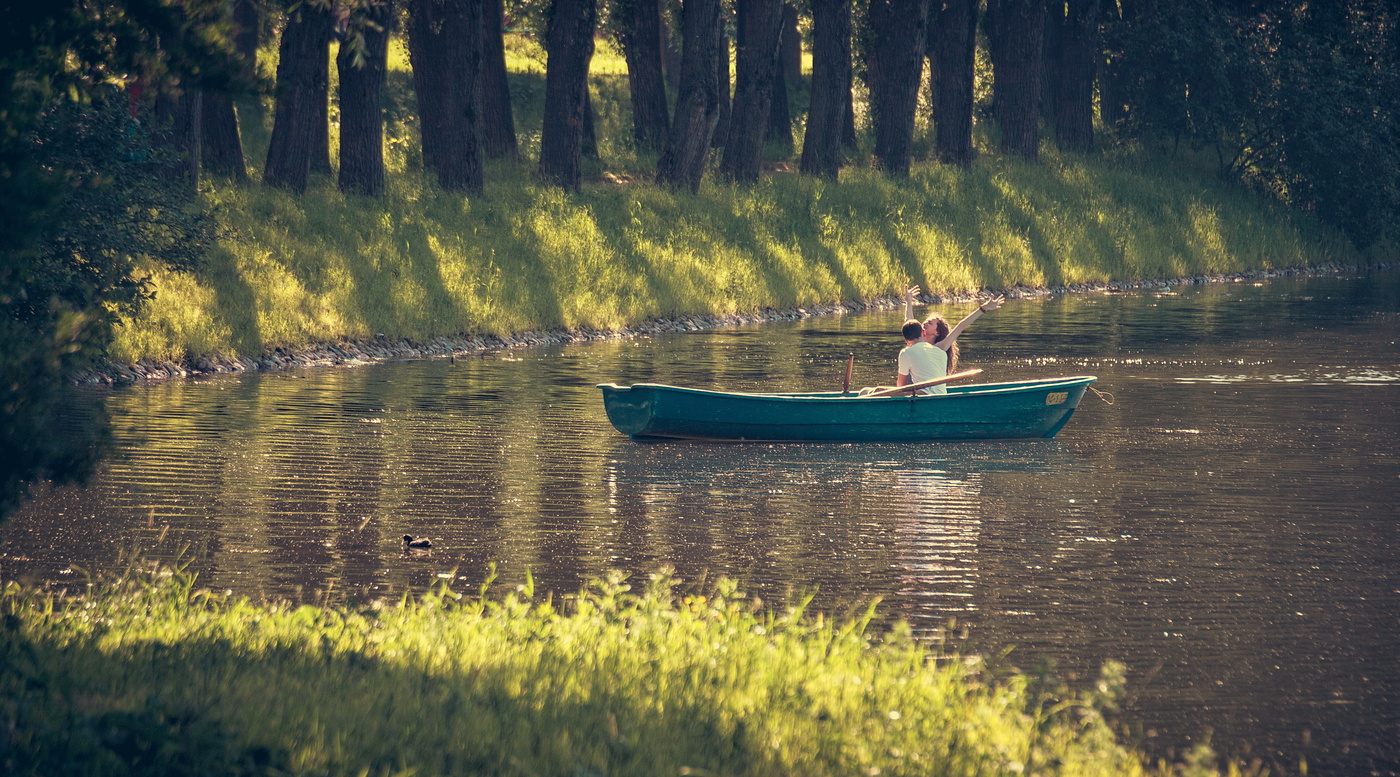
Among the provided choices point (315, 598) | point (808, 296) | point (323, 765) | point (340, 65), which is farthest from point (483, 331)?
point (323, 765)

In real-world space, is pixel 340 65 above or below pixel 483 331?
above

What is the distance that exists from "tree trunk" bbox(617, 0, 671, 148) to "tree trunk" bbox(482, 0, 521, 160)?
3343mm

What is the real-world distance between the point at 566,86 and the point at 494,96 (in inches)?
168

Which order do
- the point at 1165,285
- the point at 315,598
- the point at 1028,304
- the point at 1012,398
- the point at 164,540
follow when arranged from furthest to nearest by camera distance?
1. the point at 1165,285
2. the point at 1028,304
3. the point at 1012,398
4. the point at 164,540
5. the point at 315,598

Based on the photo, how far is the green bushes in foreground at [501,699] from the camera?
6020 millimetres

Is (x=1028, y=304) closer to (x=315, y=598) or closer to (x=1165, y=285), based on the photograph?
(x=1165, y=285)

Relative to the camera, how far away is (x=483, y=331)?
2553 cm

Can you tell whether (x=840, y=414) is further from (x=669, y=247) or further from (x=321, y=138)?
(x=321, y=138)

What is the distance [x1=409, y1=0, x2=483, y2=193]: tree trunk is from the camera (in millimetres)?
28641

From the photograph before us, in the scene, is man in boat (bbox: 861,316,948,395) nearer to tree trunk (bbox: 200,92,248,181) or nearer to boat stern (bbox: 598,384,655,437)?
boat stern (bbox: 598,384,655,437)

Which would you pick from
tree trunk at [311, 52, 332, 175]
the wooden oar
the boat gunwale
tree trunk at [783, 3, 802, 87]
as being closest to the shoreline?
tree trunk at [311, 52, 332, 175]

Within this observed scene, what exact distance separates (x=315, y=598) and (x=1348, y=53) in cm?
4285

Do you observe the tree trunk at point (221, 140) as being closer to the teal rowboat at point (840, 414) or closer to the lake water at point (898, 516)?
the lake water at point (898, 516)

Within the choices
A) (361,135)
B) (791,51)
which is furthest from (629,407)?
(791,51)
